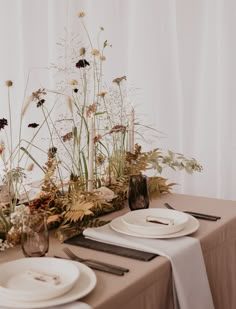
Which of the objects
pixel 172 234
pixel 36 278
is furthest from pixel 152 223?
pixel 36 278

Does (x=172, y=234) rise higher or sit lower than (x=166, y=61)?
lower

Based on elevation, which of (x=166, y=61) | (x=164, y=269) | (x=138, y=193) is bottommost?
(x=164, y=269)

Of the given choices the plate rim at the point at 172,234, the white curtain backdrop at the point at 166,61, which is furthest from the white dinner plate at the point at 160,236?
the white curtain backdrop at the point at 166,61

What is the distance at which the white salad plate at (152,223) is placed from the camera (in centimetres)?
140

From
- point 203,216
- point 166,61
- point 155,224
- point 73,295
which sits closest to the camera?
point 73,295

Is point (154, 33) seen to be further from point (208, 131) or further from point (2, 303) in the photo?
point (2, 303)

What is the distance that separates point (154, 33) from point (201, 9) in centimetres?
36

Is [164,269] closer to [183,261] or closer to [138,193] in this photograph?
[183,261]

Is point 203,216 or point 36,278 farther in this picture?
point 203,216

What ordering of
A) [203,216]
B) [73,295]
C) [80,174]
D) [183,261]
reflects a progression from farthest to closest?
[80,174] → [203,216] → [183,261] → [73,295]

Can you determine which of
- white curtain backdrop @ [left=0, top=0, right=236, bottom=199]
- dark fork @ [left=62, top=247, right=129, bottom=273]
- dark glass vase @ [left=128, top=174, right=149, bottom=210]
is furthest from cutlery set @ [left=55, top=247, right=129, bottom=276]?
white curtain backdrop @ [left=0, top=0, right=236, bottom=199]

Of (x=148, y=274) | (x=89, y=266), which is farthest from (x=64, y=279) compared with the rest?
(x=148, y=274)

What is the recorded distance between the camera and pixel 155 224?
4.93 feet

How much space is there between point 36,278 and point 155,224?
52cm
